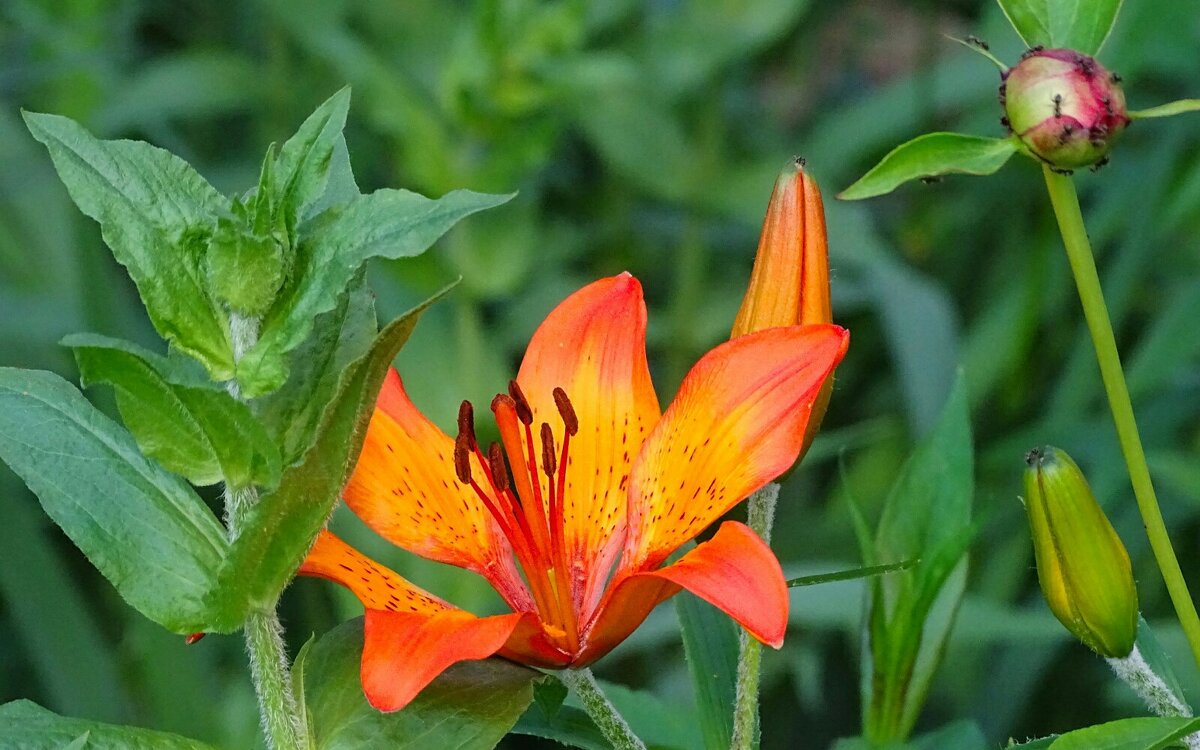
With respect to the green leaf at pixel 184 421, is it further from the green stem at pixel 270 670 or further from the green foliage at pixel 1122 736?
the green foliage at pixel 1122 736

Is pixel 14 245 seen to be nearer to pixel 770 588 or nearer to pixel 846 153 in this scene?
pixel 846 153

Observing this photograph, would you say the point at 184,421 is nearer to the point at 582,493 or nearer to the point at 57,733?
the point at 57,733

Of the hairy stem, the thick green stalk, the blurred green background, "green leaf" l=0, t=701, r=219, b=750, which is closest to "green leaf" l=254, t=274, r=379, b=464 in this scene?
the thick green stalk

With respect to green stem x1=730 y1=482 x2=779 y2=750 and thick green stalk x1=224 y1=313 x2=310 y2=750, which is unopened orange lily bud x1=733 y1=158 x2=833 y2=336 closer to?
green stem x1=730 y1=482 x2=779 y2=750

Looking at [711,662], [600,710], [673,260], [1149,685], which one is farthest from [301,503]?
[673,260]

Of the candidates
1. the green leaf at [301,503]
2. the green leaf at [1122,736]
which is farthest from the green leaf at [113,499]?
the green leaf at [1122,736]
